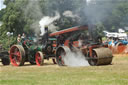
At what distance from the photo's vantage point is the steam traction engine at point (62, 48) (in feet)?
50.4

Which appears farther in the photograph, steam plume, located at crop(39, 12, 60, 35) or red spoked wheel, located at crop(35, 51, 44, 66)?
steam plume, located at crop(39, 12, 60, 35)

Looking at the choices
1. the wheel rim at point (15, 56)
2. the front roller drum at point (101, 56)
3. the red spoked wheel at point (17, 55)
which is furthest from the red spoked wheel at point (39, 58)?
the front roller drum at point (101, 56)

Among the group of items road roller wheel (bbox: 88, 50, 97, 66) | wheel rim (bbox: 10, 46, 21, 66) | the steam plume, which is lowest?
road roller wheel (bbox: 88, 50, 97, 66)

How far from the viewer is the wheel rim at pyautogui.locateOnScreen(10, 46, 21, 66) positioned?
17.8m

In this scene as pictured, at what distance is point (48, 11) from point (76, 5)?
9.30 feet

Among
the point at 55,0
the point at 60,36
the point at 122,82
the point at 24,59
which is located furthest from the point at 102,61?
the point at 55,0

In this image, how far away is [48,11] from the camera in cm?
2178

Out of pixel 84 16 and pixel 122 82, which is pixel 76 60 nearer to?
pixel 84 16

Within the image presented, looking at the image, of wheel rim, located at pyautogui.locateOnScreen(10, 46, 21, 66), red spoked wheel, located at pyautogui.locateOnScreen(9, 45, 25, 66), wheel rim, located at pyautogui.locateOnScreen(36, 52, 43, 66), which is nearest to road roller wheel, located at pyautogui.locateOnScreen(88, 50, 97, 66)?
wheel rim, located at pyautogui.locateOnScreen(36, 52, 43, 66)

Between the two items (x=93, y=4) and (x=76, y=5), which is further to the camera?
(x=76, y=5)

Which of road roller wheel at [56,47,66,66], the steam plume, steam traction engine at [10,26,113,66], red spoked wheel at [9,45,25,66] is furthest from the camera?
the steam plume

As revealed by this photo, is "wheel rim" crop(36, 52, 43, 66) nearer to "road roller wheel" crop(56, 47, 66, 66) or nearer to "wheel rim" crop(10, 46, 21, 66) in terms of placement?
"wheel rim" crop(10, 46, 21, 66)

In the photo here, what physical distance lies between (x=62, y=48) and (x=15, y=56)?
148 inches

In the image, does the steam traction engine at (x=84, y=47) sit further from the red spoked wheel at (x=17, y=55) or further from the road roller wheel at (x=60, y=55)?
the red spoked wheel at (x=17, y=55)
